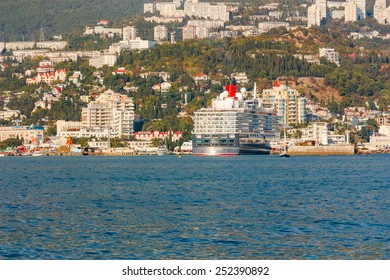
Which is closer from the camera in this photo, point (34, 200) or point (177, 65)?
point (34, 200)

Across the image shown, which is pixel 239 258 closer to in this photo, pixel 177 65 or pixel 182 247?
pixel 182 247

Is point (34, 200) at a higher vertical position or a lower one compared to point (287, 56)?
lower

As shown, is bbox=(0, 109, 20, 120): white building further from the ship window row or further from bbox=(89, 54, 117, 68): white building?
the ship window row

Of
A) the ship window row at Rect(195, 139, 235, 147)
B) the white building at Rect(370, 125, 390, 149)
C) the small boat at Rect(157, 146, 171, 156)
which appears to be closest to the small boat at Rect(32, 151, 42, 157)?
the small boat at Rect(157, 146, 171, 156)

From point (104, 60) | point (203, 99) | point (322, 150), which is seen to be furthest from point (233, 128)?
point (104, 60)

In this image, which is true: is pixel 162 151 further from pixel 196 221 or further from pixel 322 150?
pixel 196 221

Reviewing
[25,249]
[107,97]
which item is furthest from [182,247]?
[107,97]

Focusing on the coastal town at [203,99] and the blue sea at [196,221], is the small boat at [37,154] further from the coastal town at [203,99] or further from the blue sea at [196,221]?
the blue sea at [196,221]
